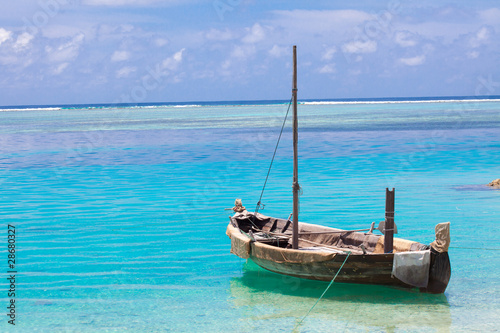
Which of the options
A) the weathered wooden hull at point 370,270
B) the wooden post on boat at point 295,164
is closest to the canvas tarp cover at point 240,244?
the wooden post on boat at point 295,164

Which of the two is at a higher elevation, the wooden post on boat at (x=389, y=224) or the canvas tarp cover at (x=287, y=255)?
the wooden post on boat at (x=389, y=224)

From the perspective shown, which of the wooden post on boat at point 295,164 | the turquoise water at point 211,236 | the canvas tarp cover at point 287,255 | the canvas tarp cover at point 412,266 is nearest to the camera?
the canvas tarp cover at point 412,266

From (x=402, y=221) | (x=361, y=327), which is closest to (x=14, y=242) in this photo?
(x=361, y=327)

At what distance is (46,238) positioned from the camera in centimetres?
1609

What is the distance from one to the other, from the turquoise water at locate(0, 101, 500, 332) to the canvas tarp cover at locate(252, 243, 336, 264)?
70 cm

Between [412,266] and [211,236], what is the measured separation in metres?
7.40

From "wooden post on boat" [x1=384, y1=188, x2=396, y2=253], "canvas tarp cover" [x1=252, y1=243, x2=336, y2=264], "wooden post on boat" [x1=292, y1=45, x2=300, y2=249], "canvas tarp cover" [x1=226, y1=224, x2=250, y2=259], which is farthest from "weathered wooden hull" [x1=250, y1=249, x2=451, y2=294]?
"canvas tarp cover" [x1=226, y1=224, x2=250, y2=259]

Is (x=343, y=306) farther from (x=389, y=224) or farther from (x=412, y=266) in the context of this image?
(x=389, y=224)

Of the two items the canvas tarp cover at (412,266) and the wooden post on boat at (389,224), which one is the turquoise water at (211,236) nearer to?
the canvas tarp cover at (412,266)

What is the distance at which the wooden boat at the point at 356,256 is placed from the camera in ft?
33.8

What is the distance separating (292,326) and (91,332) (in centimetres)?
351

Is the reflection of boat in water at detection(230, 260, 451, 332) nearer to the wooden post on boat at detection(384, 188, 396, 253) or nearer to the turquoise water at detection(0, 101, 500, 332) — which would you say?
the turquoise water at detection(0, 101, 500, 332)

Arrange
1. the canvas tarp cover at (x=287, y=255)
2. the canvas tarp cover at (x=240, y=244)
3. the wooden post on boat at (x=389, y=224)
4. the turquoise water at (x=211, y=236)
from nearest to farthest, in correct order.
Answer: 1. the turquoise water at (x=211, y=236)
2. the canvas tarp cover at (x=287, y=255)
3. the wooden post on boat at (x=389, y=224)
4. the canvas tarp cover at (x=240, y=244)

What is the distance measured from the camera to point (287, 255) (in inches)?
447
